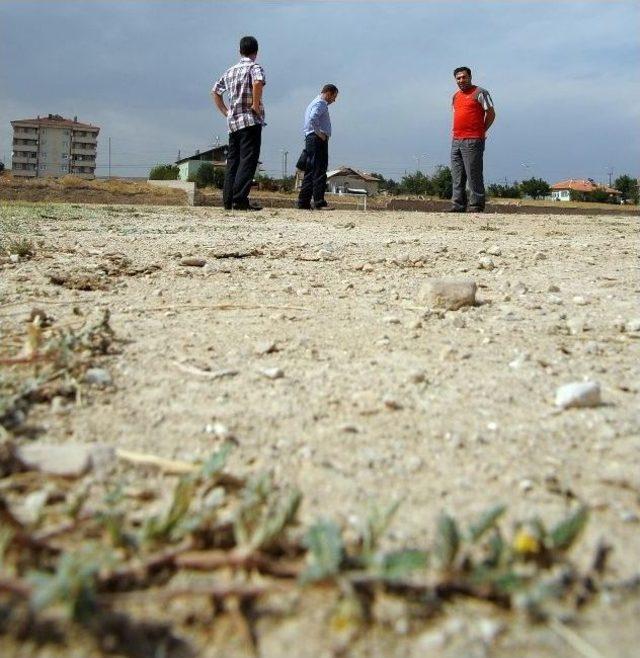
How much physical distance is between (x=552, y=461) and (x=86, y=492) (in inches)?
35.8

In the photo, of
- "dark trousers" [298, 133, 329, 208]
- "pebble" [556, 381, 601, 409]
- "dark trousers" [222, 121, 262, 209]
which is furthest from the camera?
"dark trousers" [298, 133, 329, 208]

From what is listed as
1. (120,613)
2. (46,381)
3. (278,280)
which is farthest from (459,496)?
(278,280)

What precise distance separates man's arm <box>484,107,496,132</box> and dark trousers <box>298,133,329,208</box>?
76.6 inches

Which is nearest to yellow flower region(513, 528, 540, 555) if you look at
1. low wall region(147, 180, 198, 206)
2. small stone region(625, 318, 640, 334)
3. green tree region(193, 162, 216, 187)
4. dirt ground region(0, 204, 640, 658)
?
dirt ground region(0, 204, 640, 658)

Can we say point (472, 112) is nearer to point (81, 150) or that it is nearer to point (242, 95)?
point (242, 95)

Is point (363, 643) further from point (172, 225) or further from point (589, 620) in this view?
point (172, 225)

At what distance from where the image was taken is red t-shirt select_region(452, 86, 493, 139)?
26.3ft

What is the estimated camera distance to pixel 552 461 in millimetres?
1390

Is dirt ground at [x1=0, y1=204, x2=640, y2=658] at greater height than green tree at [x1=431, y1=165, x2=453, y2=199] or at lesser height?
lesser

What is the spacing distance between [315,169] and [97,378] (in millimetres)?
7301

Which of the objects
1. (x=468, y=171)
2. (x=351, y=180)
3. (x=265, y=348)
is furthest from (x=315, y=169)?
(x=351, y=180)

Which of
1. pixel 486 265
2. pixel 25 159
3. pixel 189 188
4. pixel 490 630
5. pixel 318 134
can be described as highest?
pixel 25 159

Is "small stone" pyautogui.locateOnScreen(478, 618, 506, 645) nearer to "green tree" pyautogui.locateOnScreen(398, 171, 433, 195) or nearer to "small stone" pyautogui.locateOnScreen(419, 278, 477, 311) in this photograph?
"small stone" pyautogui.locateOnScreen(419, 278, 477, 311)

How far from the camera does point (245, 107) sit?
7.58 metres
